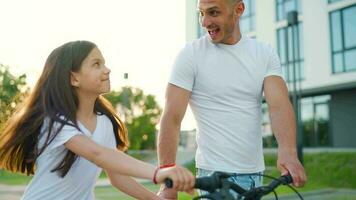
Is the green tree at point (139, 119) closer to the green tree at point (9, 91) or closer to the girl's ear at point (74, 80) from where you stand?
the green tree at point (9, 91)

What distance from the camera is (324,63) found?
73.3 feet

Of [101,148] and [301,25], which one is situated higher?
[301,25]

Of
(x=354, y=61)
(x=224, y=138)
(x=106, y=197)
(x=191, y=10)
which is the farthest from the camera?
(x=191, y=10)

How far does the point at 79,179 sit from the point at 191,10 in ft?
84.8

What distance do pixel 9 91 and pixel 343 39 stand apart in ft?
61.8

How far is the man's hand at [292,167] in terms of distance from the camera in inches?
89.8

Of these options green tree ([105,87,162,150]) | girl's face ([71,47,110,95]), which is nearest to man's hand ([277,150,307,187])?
girl's face ([71,47,110,95])

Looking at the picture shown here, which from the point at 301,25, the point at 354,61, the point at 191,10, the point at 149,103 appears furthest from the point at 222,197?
the point at 149,103

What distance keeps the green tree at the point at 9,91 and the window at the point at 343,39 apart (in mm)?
17858

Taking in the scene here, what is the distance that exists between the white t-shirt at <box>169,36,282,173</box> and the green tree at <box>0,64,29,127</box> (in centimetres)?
97

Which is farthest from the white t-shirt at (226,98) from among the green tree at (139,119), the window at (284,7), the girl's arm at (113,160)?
the green tree at (139,119)

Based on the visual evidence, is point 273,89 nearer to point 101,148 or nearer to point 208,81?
point 208,81

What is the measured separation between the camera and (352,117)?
22141 mm

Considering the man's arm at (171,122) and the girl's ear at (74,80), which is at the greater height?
the girl's ear at (74,80)
